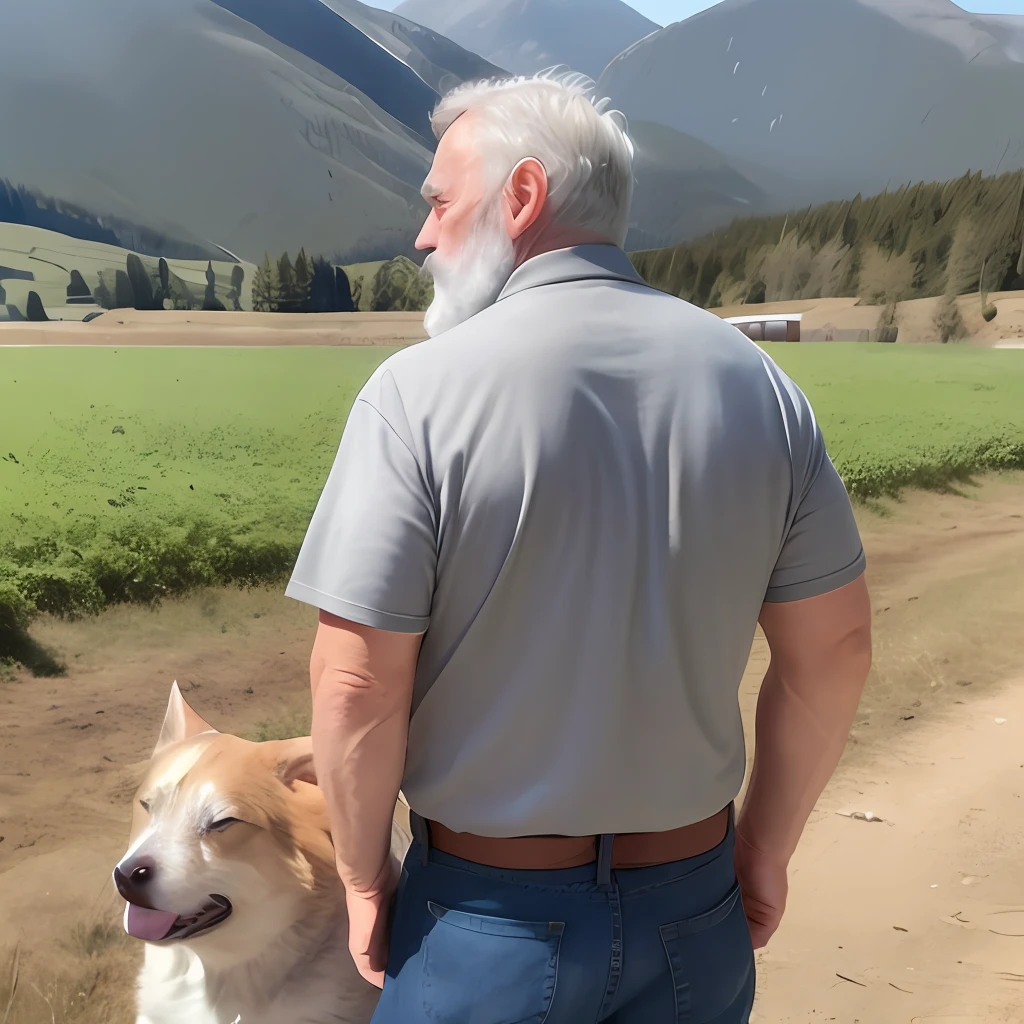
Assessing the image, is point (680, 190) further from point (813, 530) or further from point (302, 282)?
point (813, 530)

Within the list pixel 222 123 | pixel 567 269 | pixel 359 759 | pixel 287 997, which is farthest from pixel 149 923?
pixel 222 123

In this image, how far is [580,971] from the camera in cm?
66

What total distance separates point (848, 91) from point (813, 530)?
90.2 inches

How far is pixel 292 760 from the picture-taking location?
1012 mm

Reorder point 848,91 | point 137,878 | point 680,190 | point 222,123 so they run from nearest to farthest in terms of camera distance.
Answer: point 137,878 < point 222,123 < point 680,190 < point 848,91

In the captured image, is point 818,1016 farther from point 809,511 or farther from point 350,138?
point 350,138

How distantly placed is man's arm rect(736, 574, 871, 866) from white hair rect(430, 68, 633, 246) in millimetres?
362

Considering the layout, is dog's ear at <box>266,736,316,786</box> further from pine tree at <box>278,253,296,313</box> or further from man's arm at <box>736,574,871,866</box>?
pine tree at <box>278,253,296,313</box>

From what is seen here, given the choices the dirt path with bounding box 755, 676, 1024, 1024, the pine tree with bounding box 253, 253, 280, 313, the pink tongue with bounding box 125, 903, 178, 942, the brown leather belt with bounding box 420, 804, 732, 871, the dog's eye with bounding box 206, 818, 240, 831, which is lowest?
the dirt path with bounding box 755, 676, 1024, 1024

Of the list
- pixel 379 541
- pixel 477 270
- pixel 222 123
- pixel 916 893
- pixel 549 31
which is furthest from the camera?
pixel 549 31

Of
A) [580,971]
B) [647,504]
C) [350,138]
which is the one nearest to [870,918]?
[580,971]

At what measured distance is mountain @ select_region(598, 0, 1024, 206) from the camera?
2.35 metres

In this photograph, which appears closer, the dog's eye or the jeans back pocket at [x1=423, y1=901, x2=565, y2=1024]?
the jeans back pocket at [x1=423, y1=901, x2=565, y2=1024]

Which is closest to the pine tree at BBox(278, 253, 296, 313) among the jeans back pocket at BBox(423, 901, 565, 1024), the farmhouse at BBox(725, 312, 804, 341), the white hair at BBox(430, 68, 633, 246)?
the white hair at BBox(430, 68, 633, 246)
